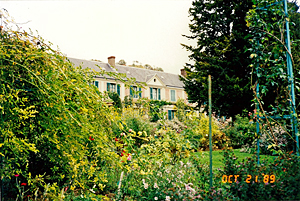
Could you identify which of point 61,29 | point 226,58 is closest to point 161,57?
point 61,29

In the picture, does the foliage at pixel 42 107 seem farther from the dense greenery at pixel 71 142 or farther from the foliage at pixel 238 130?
the foliage at pixel 238 130

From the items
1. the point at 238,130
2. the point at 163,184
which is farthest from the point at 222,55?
the point at 163,184

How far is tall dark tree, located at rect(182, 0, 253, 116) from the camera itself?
7594 millimetres

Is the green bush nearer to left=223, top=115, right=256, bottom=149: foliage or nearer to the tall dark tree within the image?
left=223, top=115, right=256, bottom=149: foliage

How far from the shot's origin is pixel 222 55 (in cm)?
799

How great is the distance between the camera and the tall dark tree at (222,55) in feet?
24.9

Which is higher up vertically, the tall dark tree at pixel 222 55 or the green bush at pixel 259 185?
the tall dark tree at pixel 222 55

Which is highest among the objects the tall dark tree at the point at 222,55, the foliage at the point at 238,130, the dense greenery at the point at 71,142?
the tall dark tree at the point at 222,55

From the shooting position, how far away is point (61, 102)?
1.70 metres
